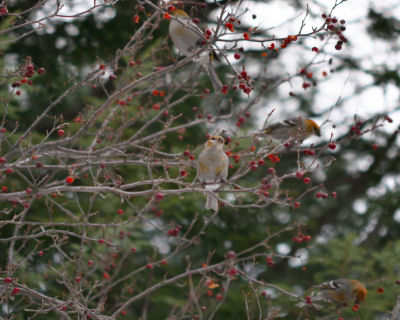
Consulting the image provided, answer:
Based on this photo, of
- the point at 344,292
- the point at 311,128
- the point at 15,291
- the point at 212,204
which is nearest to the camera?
the point at 15,291

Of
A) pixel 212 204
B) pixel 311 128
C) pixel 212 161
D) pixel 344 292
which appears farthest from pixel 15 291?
pixel 311 128

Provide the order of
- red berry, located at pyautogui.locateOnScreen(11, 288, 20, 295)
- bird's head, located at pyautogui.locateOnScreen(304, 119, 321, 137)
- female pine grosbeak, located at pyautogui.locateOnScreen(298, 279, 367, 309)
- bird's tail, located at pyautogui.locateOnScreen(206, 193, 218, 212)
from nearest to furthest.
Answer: red berry, located at pyautogui.locateOnScreen(11, 288, 20, 295), bird's tail, located at pyautogui.locateOnScreen(206, 193, 218, 212), female pine grosbeak, located at pyautogui.locateOnScreen(298, 279, 367, 309), bird's head, located at pyautogui.locateOnScreen(304, 119, 321, 137)

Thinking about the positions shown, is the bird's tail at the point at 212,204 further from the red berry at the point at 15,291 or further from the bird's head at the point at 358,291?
the bird's head at the point at 358,291

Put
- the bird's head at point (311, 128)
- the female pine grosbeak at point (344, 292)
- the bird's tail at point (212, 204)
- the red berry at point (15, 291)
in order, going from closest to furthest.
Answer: the red berry at point (15, 291) → the bird's tail at point (212, 204) → the female pine grosbeak at point (344, 292) → the bird's head at point (311, 128)

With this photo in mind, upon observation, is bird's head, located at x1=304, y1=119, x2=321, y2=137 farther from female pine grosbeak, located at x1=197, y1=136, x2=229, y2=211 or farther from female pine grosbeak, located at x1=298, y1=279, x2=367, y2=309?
female pine grosbeak, located at x1=197, y1=136, x2=229, y2=211

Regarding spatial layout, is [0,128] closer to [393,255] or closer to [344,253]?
[344,253]

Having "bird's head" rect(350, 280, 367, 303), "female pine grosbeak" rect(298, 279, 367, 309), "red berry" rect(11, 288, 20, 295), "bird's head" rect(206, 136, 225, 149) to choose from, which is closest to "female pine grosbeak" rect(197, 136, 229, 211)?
"bird's head" rect(206, 136, 225, 149)

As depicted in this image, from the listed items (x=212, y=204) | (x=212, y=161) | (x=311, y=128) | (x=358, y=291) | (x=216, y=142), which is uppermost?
(x=216, y=142)

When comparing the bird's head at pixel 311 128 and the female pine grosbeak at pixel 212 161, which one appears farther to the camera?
the bird's head at pixel 311 128

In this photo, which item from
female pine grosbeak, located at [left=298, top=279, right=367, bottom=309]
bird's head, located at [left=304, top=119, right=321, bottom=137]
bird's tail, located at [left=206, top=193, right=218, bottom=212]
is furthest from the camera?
bird's head, located at [left=304, top=119, right=321, bottom=137]

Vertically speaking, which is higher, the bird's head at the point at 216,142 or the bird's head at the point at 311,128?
the bird's head at the point at 216,142

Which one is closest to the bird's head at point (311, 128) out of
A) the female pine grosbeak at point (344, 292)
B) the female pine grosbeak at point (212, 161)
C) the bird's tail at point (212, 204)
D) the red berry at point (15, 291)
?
the female pine grosbeak at point (344, 292)

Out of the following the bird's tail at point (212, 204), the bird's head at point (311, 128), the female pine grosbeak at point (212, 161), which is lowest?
the bird's head at point (311, 128)

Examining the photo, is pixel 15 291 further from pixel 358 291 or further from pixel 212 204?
pixel 358 291
